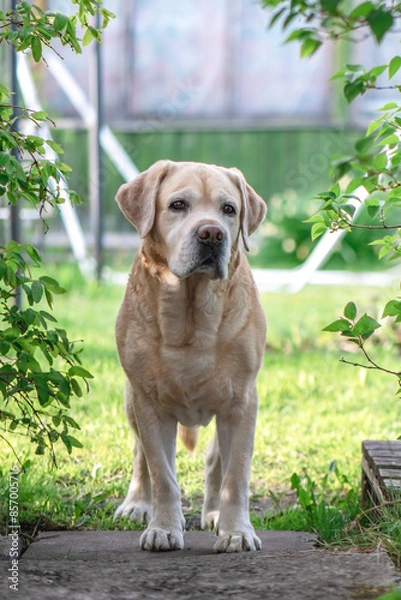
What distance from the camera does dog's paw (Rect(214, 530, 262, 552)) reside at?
127 inches

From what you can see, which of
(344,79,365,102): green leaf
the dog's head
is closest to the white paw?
the dog's head

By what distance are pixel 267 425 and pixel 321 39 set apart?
2902mm

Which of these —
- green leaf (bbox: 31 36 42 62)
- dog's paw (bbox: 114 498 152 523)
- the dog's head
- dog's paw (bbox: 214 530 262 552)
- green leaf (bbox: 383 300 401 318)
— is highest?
green leaf (bbox: 31 36 42 62)

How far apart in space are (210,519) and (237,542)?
525 mm

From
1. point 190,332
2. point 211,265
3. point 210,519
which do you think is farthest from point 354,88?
point 210,519

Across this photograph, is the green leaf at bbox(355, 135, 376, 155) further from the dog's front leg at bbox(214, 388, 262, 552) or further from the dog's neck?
the dog's front leg at bbox(214, 388, 262, 552)

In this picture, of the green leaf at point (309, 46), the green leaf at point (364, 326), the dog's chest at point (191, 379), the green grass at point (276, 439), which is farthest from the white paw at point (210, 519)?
the green leaf at point (309, 46)

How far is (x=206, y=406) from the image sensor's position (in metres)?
3.50

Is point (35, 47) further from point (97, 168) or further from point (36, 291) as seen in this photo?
point (97, 168)

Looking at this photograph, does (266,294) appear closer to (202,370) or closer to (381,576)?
(202,370)

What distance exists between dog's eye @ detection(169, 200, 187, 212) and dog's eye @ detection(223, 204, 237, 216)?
147 millimetres

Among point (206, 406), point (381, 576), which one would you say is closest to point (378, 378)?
point (206, 406)

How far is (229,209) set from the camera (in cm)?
359

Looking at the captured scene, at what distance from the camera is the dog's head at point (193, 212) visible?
11.1 ft
